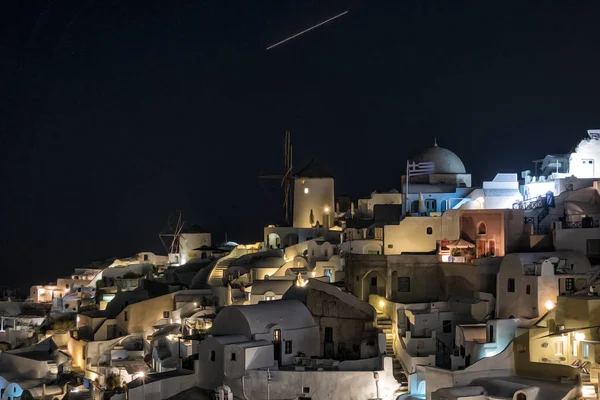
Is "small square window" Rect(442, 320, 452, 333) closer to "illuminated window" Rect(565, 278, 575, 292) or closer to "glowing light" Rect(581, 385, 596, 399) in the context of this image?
"illuminated window" Rect(565, 278, 575, 292)

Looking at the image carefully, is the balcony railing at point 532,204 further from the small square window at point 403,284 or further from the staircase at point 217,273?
the staircase at point 217,273

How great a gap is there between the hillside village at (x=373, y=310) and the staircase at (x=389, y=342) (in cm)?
9

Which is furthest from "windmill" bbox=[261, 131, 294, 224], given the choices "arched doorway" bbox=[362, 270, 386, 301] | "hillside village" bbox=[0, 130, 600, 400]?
"arched doorway" bbox=[362, 270, 386, 301]

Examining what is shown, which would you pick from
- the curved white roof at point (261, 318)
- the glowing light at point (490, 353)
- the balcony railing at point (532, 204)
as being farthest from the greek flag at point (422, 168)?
the glowing light at point (490, 353)

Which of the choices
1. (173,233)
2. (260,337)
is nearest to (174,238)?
(173,233)

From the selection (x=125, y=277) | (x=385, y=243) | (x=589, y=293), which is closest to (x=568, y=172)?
(x=385, y=243)

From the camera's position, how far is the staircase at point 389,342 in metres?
29.0

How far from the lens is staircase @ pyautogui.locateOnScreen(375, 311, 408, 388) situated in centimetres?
2900

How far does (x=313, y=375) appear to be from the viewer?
2795 cm

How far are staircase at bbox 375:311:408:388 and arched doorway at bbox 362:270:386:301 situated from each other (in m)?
2.00

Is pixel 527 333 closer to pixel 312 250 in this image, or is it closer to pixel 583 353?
pixel 583 353

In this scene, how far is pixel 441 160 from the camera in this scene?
46.7 m

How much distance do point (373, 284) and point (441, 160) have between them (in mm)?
13282

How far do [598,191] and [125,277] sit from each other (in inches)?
1169
